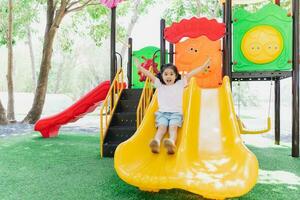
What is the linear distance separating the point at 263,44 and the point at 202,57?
3.76ft

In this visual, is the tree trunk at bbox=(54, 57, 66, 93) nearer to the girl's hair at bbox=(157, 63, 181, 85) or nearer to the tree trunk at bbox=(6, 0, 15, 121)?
the tree trunk at bbox=(6, 0, 15, 121)

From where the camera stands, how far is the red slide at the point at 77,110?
8086 millimetres

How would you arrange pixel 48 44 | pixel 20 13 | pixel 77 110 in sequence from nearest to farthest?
1. pixel 77 110
2. pixel 48 44
3. pixel 20 13

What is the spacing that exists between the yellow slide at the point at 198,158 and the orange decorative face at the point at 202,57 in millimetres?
1583

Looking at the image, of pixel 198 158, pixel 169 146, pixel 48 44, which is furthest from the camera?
pixel 48 44

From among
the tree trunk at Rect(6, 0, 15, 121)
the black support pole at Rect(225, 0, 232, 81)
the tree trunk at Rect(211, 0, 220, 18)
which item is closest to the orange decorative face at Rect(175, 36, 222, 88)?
the black support pole at Rect(225, 0, 232, 81)

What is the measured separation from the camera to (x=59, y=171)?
15.4ft

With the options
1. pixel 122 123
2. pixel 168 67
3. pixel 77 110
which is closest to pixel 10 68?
pixel 77 110

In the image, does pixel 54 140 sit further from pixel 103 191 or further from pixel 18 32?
pixel 18 32

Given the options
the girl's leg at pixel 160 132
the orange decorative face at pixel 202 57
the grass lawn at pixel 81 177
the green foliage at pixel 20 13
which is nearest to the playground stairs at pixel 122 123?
the grass lawn at pixel 81 177

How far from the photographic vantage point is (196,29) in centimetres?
619

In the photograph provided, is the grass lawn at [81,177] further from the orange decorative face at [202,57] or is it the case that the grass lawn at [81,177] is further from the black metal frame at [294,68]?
the orange decorative face at [202,57]

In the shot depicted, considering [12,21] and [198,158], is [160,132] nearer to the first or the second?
[198,158]

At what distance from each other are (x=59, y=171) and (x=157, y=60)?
5.45 metres
